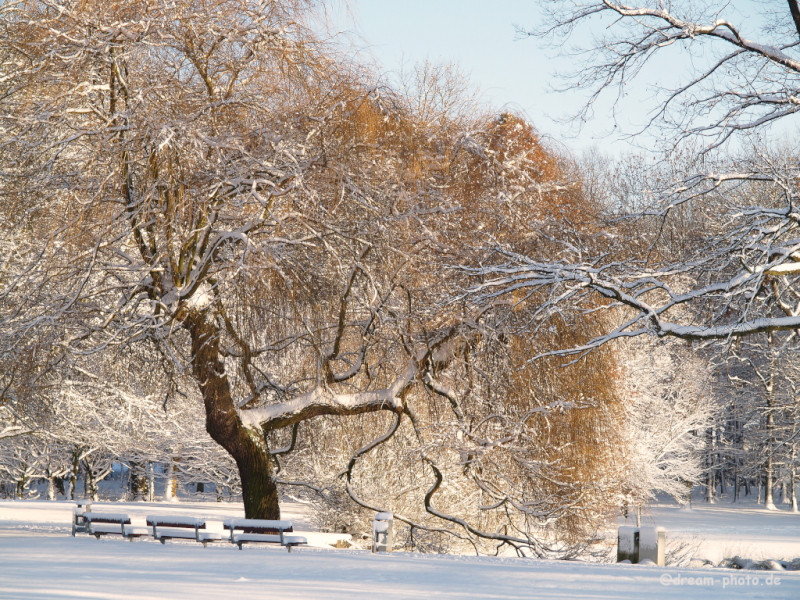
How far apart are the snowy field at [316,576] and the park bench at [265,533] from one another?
0.17 m

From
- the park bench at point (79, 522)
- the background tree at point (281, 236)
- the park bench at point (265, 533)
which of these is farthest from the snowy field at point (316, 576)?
the background tree at point (281, 236)

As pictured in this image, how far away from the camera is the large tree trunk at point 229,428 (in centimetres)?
1192

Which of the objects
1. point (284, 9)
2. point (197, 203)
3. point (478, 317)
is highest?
point (284, 9)

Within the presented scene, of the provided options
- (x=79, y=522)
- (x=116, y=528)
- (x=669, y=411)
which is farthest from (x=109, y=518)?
(x=669, y=411)

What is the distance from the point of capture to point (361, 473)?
15.6 metres

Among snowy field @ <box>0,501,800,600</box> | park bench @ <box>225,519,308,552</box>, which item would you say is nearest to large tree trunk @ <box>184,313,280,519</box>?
snowy field @ <box>0,501,800,600</box>

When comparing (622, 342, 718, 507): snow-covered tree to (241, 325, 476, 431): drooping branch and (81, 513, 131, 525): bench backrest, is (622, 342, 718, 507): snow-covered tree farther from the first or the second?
(81, 513, 131, 525): bench backrest

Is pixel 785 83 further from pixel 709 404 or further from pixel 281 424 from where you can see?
pixel 709 404

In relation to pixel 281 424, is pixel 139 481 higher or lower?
lower

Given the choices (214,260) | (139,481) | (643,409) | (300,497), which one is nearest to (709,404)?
(643,409)

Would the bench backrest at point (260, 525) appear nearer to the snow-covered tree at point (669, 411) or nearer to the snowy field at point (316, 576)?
the snowy field at point (316, 576)

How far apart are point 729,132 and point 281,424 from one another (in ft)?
25.2

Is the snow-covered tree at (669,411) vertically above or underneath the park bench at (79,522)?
above

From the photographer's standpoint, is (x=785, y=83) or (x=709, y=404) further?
(x=709, y=404)
